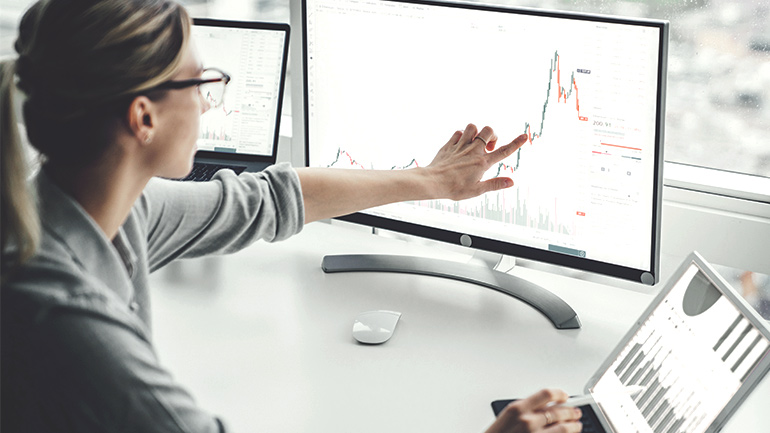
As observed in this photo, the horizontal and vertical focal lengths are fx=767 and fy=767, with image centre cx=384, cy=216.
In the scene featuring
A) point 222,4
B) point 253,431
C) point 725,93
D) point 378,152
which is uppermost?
point 222,4

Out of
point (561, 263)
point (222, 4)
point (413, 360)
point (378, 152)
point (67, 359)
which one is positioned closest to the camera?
point (67, 359)

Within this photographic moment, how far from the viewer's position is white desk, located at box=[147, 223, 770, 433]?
104 centimetres

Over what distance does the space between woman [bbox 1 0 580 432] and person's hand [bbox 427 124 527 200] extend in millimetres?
447

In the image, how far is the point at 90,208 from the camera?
836 millimetres

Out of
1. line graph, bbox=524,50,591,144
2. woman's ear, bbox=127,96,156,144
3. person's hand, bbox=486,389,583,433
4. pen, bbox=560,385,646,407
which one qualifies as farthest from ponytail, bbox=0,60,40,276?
line graph, bbox=524,50,591,144

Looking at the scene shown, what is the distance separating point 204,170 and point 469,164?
614 mm

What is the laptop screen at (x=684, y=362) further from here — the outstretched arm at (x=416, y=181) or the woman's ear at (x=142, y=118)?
the woman's ear at (x=142, y=118)

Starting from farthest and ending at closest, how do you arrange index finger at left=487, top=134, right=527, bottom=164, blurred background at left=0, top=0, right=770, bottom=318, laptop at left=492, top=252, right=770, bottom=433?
blurred background at left=0, top=0, right=770, bottom=318, index finger at left=487, top=134, right=527, bottom=164, laptop at left=492, top=252, right=770, bottom=433

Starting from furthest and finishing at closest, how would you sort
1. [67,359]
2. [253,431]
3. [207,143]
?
[207,143]
[253,431]
[67,359]

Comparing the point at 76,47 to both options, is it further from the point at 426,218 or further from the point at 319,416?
the point at 426,218

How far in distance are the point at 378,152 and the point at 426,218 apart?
5.8 inches

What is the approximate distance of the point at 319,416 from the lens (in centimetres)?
102

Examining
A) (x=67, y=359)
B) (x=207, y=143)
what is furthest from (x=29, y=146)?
(x=207, y=143)

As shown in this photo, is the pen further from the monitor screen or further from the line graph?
the line graph
